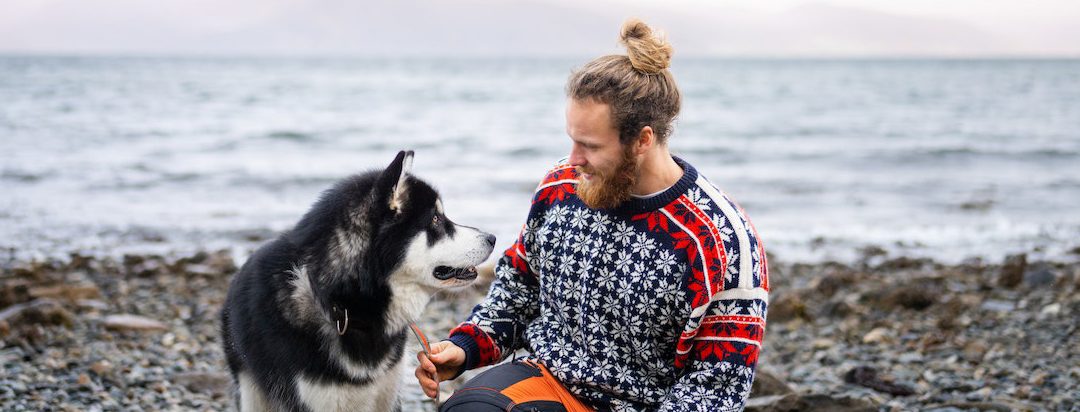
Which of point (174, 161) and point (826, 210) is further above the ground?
point (826, 210)

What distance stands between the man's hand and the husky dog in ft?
1.13

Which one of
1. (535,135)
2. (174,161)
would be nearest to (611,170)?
(174,161)

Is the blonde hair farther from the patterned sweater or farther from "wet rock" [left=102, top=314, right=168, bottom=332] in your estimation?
"wet rock" [left=102, top=314, right=168, bottom=332]

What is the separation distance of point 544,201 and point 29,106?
31.0 meters

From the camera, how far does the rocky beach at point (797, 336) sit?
15.3 ft

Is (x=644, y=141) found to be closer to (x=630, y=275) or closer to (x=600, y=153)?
A: (x=600, y=153)

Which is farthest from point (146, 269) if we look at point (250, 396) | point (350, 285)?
point (350, 285)

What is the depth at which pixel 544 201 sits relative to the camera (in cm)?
314

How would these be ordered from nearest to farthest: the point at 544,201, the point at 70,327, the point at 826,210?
1. the point at 544,201
2. the point at 70,327
3. the point at 826,210

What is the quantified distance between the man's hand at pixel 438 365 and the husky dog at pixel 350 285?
13.5 inches

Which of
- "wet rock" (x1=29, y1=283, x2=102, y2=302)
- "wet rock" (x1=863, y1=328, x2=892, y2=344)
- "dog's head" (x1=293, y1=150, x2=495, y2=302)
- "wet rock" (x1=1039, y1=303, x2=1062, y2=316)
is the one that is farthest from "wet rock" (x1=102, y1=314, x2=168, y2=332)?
"wet rock" (x1=1039, y1=303, x2=1062, y2=316)

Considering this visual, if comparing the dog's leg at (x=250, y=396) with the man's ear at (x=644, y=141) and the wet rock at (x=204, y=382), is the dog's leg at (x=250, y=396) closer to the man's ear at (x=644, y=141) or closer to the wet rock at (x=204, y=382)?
the wet rock at (x=204, y=382)

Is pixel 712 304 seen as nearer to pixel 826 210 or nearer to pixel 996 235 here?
pixel 996 235

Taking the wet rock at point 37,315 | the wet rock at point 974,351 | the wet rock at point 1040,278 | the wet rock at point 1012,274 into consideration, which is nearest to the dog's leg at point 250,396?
the wet rock at point 37,315
